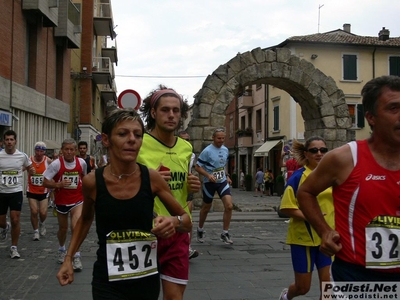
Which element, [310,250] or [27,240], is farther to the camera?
[27,240]

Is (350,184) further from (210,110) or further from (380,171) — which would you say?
(210,110)

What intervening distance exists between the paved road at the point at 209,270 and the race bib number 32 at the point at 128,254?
98.1 inches

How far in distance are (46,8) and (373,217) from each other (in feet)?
64.5

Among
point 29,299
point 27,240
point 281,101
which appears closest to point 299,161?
point 29,299

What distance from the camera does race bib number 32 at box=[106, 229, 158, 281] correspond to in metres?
3.04

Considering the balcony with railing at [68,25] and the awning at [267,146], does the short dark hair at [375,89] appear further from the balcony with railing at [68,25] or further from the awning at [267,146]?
the awning at [267,146]

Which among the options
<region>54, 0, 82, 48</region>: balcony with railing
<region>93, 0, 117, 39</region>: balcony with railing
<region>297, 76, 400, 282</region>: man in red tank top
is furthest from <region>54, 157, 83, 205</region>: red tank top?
<region>93, 0, 117, 39</region>: balcony with railing

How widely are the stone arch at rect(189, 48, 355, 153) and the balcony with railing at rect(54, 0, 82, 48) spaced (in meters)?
10.7

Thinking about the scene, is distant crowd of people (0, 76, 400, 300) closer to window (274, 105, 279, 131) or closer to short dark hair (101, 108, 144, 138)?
short dark hair (101, 108, 144, 138)

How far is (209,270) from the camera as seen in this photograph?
22.4 ft

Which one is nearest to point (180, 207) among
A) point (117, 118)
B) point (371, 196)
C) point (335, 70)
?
point (117, 118)

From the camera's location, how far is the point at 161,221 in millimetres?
2973

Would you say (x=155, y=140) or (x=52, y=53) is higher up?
(x=52, y=53)

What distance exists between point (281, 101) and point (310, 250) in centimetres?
3068
